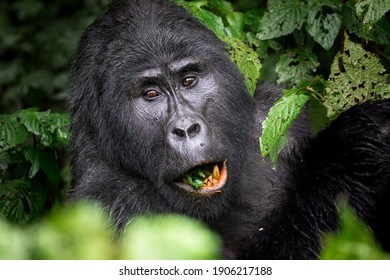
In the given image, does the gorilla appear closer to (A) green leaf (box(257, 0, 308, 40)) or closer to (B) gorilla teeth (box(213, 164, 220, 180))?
(B) gorilla teeth (box(213, 164, 220, 180))

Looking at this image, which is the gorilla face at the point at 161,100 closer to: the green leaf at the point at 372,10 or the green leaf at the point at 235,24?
the green leaf at the point at 235,24

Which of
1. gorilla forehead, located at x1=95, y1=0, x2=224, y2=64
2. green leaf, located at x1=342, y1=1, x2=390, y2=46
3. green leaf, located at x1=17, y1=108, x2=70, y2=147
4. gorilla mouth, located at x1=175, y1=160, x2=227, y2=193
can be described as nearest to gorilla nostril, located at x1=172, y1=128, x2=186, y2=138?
gorilla mouth, located at x1=175, y1=160, x2=227, y2=193

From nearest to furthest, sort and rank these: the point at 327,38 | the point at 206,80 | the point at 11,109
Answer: the point at 206,80 → the point at 327,38 → the point at 11,109

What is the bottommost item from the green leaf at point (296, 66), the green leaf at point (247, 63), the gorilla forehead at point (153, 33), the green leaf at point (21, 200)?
the green leaf at point (21, 200)

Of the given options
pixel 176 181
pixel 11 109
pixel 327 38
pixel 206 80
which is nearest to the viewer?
pixel 176 181

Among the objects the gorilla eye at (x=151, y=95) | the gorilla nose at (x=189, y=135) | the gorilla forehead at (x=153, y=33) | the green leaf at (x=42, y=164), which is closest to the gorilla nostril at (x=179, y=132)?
the gorilla nose at (x=189, y=135)

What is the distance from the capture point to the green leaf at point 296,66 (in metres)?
4.72

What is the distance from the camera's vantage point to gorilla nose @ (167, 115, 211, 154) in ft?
11.8

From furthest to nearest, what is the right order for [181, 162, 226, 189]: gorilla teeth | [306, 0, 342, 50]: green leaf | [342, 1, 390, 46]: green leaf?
[306, 0, 342, 50]: green leaf → [342, 1, 390, 46]: green leaf → [181, 162, 226, 189]: gorilla teeth

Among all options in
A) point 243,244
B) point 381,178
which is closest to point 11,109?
point 243,244

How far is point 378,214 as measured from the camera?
10.8 ft

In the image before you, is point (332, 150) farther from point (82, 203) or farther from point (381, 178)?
point (82, 203)

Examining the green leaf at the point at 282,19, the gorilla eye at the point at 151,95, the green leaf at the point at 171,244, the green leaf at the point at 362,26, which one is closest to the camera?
the green leaf at the point at 171,244
